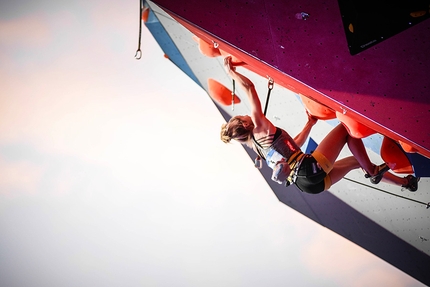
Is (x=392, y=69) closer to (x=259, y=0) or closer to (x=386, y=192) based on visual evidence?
(x=259, y=0)

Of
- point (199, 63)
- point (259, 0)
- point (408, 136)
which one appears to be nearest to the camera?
point (408, 136)

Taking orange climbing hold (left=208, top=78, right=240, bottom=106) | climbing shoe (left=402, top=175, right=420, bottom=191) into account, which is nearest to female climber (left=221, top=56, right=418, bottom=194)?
climbing shoe (left=402, top=175, right=420, bottom=191)

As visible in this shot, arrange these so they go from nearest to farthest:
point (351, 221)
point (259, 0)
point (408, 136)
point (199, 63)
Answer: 1. point (408, 136)
2. point (259, 0)
3. point (199, 63)
4. point (351, 221)

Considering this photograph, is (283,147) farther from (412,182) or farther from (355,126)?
(412,182)

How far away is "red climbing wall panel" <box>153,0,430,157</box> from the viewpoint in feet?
5.68

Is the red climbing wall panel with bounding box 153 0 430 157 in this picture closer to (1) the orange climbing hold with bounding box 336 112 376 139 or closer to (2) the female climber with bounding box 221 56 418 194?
(1) the orange climbing hold with bounding box 336 112 376 139

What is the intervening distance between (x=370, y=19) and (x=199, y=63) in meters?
1.45

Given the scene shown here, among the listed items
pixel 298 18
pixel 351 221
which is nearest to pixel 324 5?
pixel 298 18

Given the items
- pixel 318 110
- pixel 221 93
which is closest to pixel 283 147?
pixel 318 110

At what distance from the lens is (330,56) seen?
1.82m

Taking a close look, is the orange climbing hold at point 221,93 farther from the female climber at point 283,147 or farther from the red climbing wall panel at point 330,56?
the red climbing wall panel at point 330,56

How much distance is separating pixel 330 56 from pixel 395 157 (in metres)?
0.89

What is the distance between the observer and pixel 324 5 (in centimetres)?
181

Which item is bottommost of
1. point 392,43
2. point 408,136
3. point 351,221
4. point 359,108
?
point 351,221
